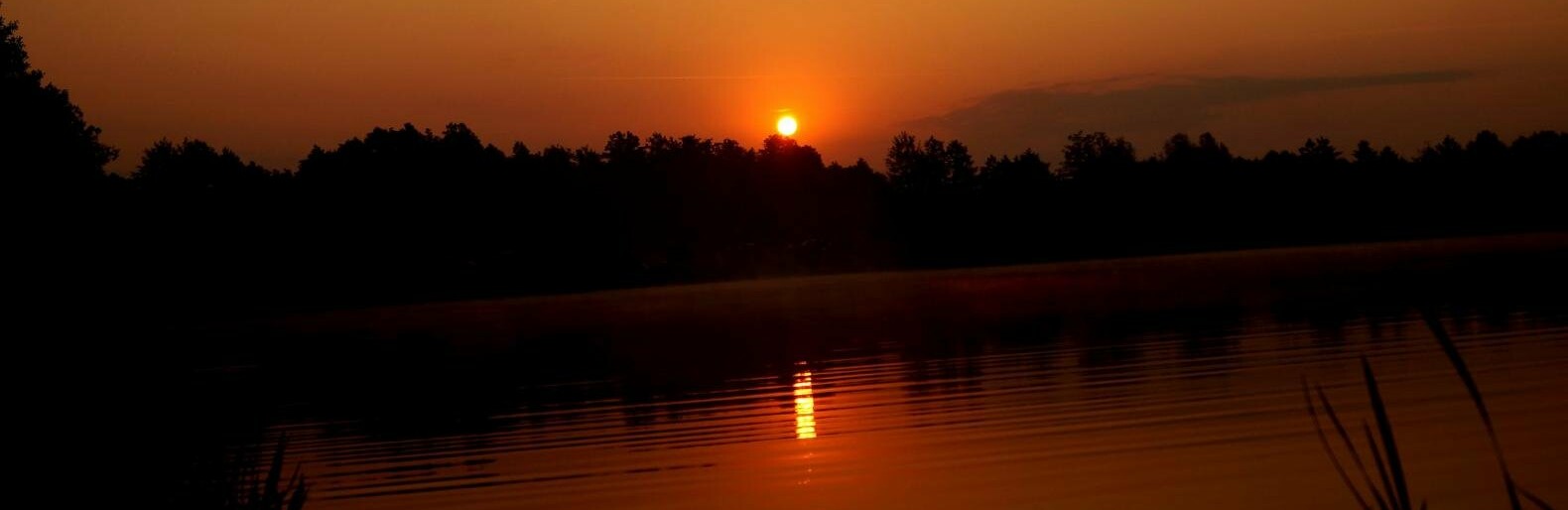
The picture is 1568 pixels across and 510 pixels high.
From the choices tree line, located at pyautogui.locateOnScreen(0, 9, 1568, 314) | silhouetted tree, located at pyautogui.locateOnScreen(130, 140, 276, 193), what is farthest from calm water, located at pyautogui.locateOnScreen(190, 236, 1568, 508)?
silhouetted tree, located at pyautogui.locateOnScreen(130, 140, 276, 193)

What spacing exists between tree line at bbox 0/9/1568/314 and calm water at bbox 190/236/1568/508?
3594 cm

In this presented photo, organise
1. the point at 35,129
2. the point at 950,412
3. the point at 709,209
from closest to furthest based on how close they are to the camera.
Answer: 1. the point at 950,412
2. the point at 35,129
3. the point at 709,209

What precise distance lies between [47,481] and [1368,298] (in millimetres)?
36316

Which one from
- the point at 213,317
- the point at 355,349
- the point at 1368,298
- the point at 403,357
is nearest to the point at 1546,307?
the point at 1368,298

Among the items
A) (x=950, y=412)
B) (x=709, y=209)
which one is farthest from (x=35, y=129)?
(x=709, y=209)

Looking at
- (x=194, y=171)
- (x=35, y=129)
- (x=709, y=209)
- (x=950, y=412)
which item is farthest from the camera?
(x=709, y=209)

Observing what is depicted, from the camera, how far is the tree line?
332 feet

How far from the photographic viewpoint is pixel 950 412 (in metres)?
20.0

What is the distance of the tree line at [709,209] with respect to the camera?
332 ft

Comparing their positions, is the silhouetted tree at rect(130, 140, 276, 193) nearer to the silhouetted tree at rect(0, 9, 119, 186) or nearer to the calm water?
the silhouetted tree at rect(0, 9, 119, 186)

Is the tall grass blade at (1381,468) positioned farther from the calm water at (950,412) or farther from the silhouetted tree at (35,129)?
the silhouetted tree at (35,129)

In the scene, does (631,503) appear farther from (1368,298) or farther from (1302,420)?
(1368,298)

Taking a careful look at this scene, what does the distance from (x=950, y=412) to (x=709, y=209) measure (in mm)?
139174

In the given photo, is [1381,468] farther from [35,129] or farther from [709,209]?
[709,209]
